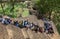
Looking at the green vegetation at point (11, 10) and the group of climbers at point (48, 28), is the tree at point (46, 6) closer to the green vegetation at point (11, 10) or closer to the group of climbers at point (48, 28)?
the green vegetation at point (11, 10)

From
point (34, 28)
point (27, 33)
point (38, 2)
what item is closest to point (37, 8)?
point (38, 2)

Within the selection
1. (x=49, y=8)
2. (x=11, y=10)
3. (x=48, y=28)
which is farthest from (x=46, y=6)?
(x=48, y=28)

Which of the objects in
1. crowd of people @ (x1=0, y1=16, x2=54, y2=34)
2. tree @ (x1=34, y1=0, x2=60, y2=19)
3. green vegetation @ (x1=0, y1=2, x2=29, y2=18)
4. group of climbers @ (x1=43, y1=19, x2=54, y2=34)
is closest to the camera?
crowd of people @ (x1=0, y1=16, x2=54, y2=34)

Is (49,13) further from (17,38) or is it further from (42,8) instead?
(17,38)

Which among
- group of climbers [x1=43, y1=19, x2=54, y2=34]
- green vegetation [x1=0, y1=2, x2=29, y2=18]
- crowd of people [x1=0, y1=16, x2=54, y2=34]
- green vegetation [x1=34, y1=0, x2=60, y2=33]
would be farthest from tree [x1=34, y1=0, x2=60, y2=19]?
crowd of people [x1=0, y1=16, x2=54, y2=34]

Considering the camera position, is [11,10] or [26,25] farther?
[11,10]

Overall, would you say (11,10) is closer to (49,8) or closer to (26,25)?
(49,8)

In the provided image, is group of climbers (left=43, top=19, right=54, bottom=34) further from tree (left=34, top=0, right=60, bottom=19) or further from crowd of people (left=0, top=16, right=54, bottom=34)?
tree (left=34, top=0, right=60, bottom=19)

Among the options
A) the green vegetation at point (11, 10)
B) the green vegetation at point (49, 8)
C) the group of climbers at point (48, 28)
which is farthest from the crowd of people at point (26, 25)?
the green vegetation at point (49, 8)
